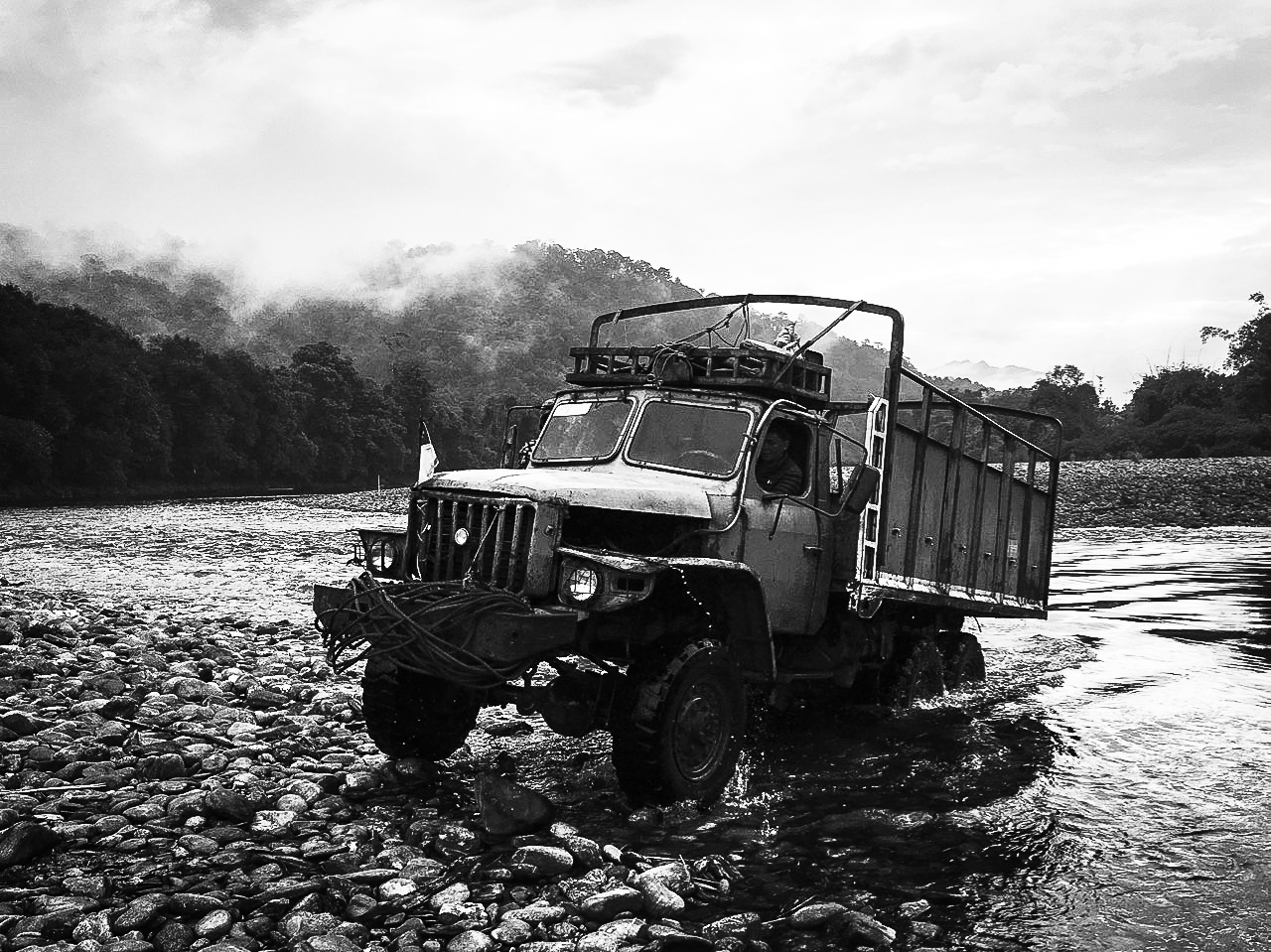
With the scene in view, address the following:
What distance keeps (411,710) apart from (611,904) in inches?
99.9

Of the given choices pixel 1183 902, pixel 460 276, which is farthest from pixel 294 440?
pixel 460 276

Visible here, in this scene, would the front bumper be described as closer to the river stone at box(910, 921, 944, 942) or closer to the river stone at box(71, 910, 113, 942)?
the river stone at box(71, 910, 113, 942)

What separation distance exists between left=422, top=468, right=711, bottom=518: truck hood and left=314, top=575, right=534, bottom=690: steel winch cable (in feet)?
2.04

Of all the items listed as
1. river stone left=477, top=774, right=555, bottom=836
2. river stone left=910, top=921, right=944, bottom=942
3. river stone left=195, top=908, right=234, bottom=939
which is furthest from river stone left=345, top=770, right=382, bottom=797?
river stone left=910, top=921, right=944, bottom=942

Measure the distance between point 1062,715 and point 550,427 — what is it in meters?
5.65

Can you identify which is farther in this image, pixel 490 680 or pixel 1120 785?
pixel 1120 785

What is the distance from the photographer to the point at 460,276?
189 meters

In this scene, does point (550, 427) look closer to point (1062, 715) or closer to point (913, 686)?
point (913, 686)

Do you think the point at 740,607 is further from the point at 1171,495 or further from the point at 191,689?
the point at 1171,495

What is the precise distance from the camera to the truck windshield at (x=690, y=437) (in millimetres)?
7656

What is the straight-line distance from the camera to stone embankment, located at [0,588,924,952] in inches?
185

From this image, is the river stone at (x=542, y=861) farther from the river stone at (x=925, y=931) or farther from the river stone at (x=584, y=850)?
the river stone at (x=925, y=931)

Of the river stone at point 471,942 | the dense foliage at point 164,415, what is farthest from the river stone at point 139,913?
the dense foliage at point 164,415

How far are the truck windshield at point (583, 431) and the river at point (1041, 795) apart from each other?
2.24m
